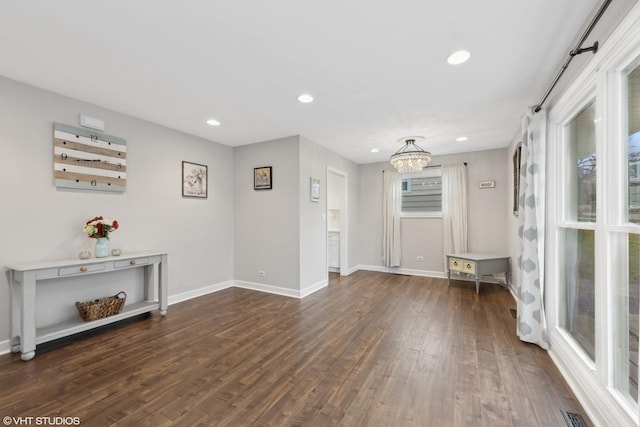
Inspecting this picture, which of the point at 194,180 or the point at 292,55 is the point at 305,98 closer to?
the point at 292,55

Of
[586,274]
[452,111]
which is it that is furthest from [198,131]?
[586,274]

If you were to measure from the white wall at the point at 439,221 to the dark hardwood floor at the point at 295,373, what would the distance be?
2061mm

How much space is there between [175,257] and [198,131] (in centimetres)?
191

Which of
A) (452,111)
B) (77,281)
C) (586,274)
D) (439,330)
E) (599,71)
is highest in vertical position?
(452,111)

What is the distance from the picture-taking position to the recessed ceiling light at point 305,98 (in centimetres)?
287

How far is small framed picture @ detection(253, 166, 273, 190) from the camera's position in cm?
447

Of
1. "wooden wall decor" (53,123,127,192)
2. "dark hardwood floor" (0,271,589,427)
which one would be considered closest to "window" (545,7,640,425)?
"dark hardwood floor" (0,271,589,427)

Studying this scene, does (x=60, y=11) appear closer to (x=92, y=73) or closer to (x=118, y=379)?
(x=92, y=73)

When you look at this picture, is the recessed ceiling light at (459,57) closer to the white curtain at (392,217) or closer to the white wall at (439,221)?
the white wall at (439,221)

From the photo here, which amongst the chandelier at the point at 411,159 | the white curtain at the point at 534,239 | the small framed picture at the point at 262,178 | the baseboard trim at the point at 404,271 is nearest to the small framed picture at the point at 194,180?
the small framed picture at the point at 262,178

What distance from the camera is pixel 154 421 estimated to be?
1.65 metres

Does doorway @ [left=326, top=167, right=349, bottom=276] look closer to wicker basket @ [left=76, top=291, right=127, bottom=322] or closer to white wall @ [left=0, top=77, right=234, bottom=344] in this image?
white wall @ [left=0, top=77, right=234, bottom=344]

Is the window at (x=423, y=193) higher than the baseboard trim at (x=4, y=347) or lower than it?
higher

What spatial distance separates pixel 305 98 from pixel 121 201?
2586 mm
